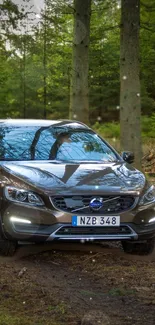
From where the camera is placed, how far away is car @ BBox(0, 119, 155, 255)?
6.97m

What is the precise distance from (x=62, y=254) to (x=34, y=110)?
58.5 m

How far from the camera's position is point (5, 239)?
23.7ft

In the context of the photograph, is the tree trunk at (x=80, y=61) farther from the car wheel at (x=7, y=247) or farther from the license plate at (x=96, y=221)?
the license plate at (x=96, y=221)

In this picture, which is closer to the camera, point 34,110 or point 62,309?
point 62,309

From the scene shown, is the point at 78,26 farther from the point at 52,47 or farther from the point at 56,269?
the point at 52,47

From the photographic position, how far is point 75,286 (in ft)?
19.5

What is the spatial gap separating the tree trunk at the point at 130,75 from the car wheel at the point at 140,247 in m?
6.82

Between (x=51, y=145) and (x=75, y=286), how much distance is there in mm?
3046

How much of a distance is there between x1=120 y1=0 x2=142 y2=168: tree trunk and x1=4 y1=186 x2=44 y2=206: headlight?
7.60 meters

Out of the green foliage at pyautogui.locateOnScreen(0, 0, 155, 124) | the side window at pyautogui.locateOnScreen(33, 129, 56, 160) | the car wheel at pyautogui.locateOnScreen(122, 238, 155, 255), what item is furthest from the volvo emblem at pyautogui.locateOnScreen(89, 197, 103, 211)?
the green foliage at pyautogui.locateOnScreen(0, 0, 155, 124)

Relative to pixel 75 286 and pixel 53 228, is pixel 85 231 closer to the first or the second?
pixel 53 228

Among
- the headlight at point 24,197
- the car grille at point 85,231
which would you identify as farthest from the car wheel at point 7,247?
→ the car grille at point 85,231

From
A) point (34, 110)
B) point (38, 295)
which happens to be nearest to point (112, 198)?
point (38, 295)

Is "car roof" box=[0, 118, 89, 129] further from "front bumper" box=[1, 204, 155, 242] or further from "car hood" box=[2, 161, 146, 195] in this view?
"front bumper" box=[1, 204, 155, 242]
